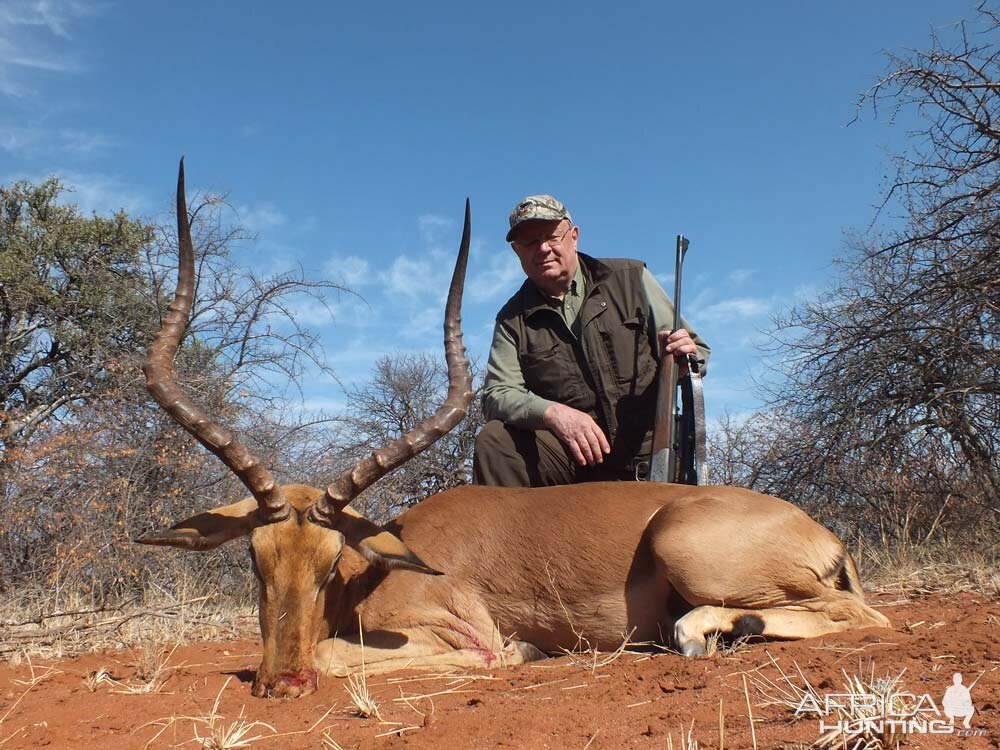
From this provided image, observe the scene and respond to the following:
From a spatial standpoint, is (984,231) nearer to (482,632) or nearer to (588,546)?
(588,546)

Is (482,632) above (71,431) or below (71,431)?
below

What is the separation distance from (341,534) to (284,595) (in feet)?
1.51

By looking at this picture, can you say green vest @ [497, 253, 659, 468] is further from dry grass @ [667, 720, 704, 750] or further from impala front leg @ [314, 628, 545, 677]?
dry grass @ [667, 720, 704, 750]

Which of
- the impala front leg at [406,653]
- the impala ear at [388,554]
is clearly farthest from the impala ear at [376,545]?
the impala front leg at [406,653]

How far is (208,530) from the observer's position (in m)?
4.48

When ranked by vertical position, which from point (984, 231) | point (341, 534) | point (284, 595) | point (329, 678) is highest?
point (984, 231)

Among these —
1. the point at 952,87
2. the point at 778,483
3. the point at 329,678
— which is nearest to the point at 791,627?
the point at 329,678

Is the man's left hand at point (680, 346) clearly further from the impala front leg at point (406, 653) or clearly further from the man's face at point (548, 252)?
the impala front leg at point (406, 653)

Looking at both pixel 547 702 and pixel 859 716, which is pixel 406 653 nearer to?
pixel 547 702

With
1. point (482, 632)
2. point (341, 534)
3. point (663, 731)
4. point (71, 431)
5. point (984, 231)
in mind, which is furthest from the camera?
point (71, 431)

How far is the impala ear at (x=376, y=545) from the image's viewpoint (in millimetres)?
4445

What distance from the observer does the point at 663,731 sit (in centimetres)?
254

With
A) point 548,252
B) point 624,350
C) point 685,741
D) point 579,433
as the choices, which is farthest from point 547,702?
point 548,252

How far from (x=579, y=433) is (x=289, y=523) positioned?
6.97ft
